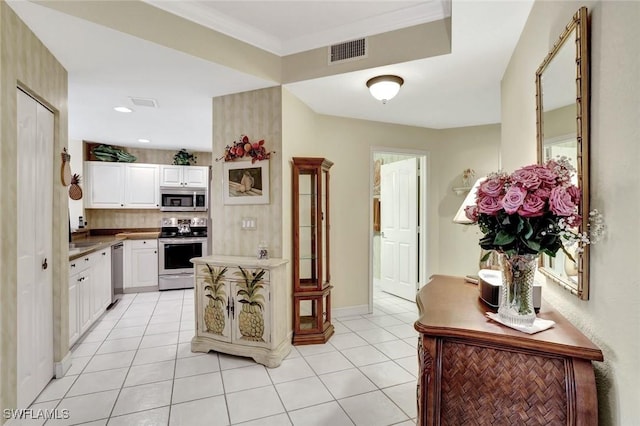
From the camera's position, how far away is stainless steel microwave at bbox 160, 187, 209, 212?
18.6 ft

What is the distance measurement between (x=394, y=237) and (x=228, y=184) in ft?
9.39

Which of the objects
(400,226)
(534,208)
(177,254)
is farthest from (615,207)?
(177,254)

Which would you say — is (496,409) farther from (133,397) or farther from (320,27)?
(320,27)

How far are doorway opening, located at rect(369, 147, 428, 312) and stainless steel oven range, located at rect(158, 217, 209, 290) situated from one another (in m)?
3.13

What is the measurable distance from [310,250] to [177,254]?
3090 mm

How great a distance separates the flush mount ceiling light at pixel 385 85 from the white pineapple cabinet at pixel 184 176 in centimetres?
407

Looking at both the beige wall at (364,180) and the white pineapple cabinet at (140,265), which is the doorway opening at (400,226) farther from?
the white pineapple cabinet at (140,265)

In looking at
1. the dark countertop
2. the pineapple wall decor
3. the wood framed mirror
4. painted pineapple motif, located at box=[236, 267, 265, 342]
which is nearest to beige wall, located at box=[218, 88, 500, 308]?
painted pineapple motif, located at box=[236, 267, 265, 342]

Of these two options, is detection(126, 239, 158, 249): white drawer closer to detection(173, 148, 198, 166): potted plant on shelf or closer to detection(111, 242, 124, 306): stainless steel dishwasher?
detection(111, 242, 124, 306): stainless steel dishwasher

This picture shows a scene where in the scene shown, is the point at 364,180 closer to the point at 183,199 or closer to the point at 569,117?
the point at 569,117

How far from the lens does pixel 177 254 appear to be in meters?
5.39

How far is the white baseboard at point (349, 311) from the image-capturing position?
13.1 ft

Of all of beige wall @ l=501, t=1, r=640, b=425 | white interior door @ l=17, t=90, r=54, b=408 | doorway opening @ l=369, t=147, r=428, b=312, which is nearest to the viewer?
beige wall @ l=501, t=1, r=640, b=425

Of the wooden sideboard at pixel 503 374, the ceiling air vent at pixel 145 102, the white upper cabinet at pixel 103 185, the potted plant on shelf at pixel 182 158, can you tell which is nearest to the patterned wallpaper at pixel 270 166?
the ceiling air vent at pixel 145 102
